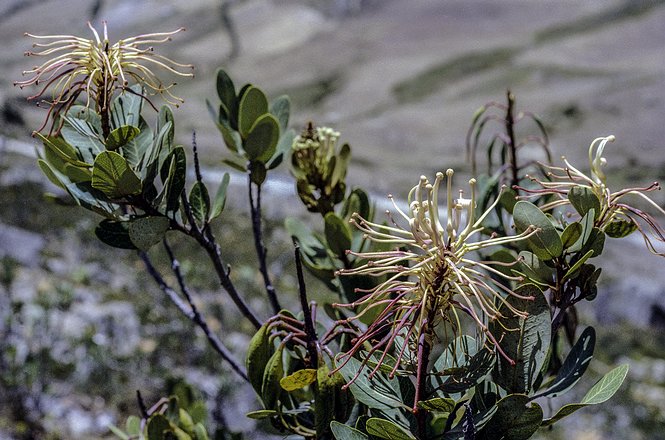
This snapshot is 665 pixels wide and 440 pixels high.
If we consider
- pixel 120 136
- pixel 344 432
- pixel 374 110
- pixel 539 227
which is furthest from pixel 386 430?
pixel 374 110

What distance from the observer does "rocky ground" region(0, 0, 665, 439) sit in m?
3.15

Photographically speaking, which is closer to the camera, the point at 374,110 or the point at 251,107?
the point at 251,107

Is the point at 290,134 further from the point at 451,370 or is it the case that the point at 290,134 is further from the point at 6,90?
the point at 6,90

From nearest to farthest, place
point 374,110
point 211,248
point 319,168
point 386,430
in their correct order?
point 386,430
point 211,248
point 319,168
point 374,110

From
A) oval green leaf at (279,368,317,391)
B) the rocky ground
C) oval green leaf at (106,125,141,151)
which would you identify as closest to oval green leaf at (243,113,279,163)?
oval green leaf at (106,125,141,151)

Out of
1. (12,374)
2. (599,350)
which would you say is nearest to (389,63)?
(599,350)

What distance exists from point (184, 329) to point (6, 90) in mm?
8352

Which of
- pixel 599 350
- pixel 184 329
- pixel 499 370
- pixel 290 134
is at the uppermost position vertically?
pixel 290 134

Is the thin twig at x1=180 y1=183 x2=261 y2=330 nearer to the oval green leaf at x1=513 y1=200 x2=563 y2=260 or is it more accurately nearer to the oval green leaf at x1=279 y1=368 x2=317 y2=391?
the oval green leaf at x1=279 y1=368 x2=317 y2=391

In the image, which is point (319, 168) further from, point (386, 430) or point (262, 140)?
point (386, 430)

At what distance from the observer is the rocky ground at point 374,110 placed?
3.15m

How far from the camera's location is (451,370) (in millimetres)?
474

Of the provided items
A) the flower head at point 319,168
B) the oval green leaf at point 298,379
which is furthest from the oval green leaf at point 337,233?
the oval green leaf at point 298,379

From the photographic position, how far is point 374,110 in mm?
8891
